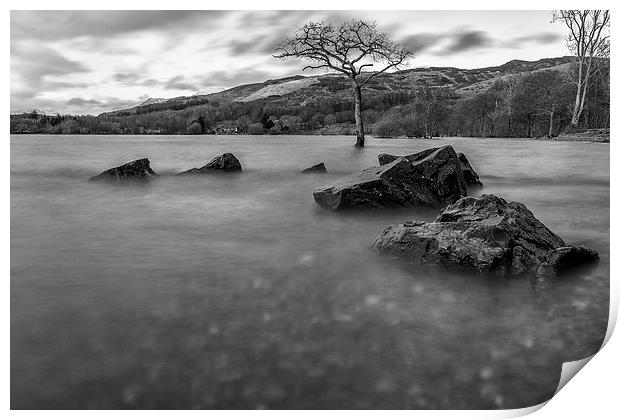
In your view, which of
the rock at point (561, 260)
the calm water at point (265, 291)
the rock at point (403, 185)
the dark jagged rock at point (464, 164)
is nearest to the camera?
the calm water at point (265, 291)

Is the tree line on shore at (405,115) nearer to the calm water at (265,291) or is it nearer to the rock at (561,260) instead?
the calm water at (265,291)

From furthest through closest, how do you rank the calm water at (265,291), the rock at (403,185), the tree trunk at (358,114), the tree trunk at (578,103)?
1. the rock at (403,185)
2. the tree trunk at (358,114)
3. the tree trunk at (578,103)
4. the calm water at (265,291)

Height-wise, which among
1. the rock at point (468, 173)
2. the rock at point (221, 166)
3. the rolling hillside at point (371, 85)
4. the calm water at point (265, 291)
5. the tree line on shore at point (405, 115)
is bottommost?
the calm water at point (265, 291)

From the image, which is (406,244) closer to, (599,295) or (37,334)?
(599,295)

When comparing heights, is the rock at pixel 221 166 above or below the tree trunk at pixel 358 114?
below

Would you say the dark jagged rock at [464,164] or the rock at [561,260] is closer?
the rock at [561,260]

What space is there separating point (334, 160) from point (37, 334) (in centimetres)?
327

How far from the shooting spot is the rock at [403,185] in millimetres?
5488

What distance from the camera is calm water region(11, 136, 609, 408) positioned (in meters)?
3.18

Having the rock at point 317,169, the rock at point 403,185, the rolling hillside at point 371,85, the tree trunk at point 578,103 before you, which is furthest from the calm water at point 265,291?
the rolling hillside at point 371,85

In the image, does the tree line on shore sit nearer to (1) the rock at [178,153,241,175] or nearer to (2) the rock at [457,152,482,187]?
(1) the rock at [178,153,241,175]

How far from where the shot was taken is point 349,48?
4.95 m

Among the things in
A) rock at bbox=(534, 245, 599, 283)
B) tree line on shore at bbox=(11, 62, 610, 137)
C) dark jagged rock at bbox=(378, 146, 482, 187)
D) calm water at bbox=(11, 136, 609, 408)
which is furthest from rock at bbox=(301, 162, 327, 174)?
rock at bbox=(534, 245, 599, 283)

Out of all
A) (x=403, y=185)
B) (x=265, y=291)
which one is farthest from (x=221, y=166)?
(x=265, y=291)
